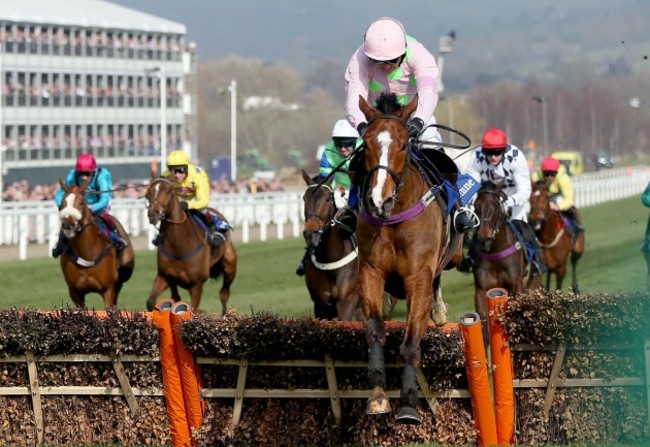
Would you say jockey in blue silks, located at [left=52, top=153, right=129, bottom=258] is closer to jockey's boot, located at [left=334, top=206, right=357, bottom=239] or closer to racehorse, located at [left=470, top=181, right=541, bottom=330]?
racehorse, located at [left=470, top=181, right=541, bottom=330]

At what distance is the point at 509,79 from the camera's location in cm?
2127

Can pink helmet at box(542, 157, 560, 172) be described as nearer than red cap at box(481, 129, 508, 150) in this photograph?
No

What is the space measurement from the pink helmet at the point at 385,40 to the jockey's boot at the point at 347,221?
1.08 metres

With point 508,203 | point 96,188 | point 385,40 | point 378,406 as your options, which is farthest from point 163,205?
point 378,406

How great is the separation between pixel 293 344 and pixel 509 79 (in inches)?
565

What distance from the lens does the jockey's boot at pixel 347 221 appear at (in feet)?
25.9

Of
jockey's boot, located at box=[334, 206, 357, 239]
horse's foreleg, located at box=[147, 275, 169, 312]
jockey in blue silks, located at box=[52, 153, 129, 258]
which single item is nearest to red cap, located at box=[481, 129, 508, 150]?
horse's foreleg, located at box=[147, 275, 169, 312]

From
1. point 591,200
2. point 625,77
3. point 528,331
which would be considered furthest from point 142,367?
point 591,200

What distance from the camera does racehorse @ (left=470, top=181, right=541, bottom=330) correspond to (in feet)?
39.2

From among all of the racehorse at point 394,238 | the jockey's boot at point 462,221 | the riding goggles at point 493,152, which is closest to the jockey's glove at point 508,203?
the riding goggles at point 493,152

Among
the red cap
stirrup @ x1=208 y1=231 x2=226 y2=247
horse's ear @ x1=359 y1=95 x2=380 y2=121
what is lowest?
stirrup @ x1=208 y1=231 x2=226 y2=247

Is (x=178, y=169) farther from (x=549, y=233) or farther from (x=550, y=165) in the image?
(x=550, y=165)

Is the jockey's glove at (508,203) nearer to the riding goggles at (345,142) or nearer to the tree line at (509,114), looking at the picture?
the tree line at (509,114)

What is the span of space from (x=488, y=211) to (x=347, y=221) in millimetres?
4283
